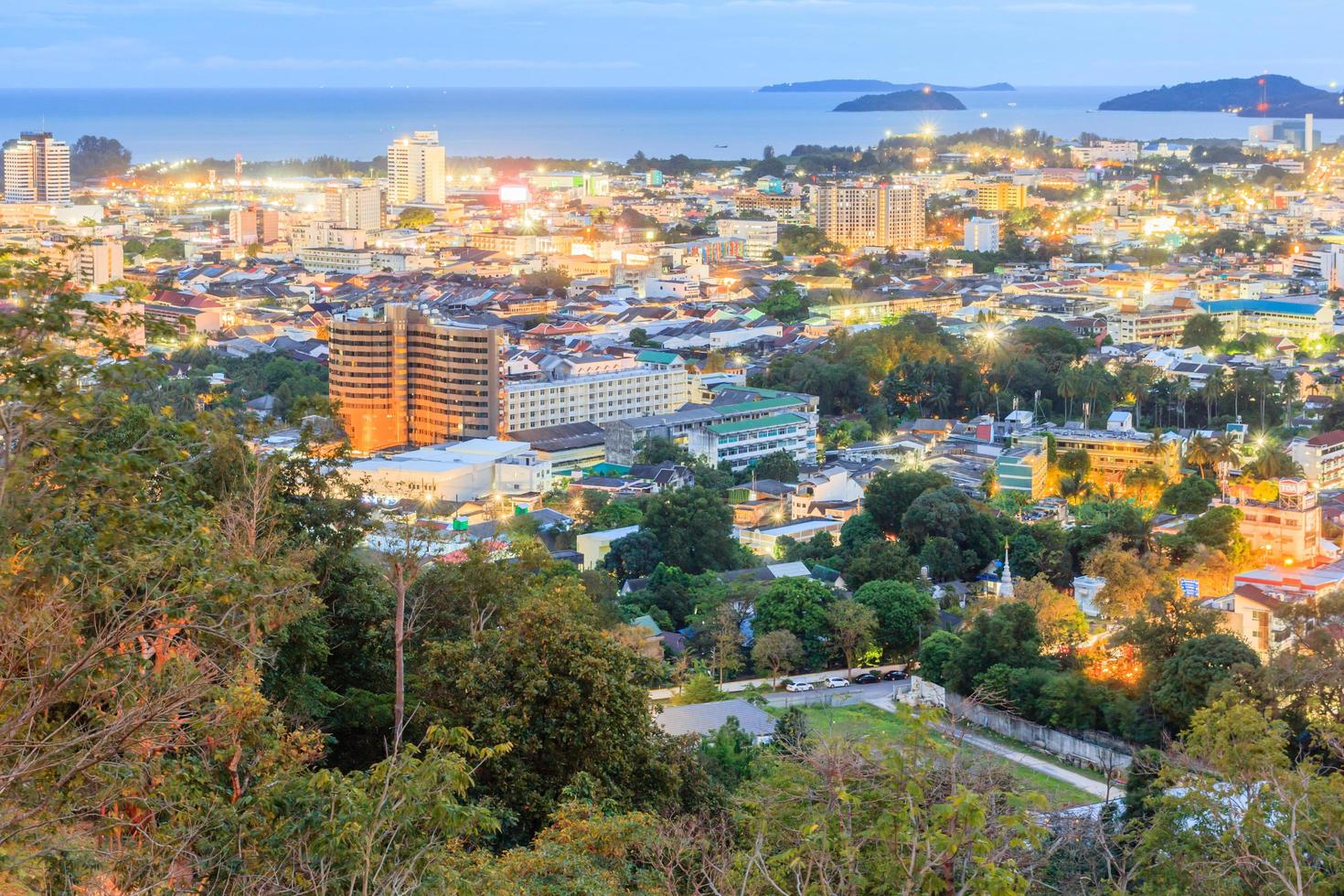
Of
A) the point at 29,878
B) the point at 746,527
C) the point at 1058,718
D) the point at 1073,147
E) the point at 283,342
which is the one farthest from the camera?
the point at 1073,147

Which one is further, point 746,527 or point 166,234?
point 166,234

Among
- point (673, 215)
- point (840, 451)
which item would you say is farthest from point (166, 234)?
point (840, 451)

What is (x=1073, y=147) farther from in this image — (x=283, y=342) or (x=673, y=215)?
(x=283, y=342)

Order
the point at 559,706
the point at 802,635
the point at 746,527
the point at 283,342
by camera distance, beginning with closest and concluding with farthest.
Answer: the point at 559,706, the point at 802,635, the point at 746,527, the point at 283,342

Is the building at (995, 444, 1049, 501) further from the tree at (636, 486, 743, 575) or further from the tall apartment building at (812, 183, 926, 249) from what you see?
the tall apartment building at (812, 183, 926, 249)

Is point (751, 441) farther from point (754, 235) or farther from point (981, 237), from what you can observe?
point (981, 237)

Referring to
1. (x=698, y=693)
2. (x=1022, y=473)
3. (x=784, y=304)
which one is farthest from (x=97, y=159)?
(x=698, y=693)

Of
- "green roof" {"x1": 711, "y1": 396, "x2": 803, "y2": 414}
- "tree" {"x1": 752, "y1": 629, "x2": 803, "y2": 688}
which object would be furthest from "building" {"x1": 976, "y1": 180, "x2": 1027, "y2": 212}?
"tree" {"x1": 752, "y1": 629, "x2": 803, "y2": 688}
